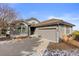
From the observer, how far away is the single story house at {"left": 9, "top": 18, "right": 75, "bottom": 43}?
3.35m

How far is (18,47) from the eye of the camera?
11.1 ft

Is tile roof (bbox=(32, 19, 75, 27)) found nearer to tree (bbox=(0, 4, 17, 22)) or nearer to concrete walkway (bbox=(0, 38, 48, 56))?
concrete walkway (bbox=(0, 38, 48, 56))

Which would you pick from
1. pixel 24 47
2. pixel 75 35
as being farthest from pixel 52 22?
pixel 24 47

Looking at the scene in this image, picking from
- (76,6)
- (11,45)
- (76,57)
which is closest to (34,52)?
(11,45)

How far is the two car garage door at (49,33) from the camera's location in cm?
340

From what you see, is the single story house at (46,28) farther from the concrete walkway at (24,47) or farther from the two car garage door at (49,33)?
the concrete walkway at (24,47)

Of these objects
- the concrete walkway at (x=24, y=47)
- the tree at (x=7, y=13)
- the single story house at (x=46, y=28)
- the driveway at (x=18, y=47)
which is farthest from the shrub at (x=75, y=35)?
the tree at (x=7, y=13)

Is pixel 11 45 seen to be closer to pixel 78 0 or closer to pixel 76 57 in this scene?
pixel 76 57

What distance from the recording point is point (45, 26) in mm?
3408

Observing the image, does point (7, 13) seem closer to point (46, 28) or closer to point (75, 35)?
point (46, 28)

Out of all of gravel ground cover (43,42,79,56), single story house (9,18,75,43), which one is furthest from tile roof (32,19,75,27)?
gravel ground cover (43,42,79,56)

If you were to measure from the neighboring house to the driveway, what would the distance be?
0.16 metres

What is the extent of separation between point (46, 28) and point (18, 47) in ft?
1.74

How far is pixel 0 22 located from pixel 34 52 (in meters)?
0.70
